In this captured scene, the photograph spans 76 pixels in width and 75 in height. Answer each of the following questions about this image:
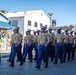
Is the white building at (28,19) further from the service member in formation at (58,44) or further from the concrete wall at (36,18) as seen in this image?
the service member in formation at (58,44)

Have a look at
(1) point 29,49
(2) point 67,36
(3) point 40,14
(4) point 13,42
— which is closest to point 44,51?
(4) point 13,42

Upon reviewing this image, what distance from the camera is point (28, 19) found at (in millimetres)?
48906

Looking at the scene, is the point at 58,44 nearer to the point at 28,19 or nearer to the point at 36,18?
the point at 28,19

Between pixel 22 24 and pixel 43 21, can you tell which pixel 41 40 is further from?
pixel 43 21

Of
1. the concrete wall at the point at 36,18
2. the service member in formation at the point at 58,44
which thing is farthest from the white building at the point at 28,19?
the service member in formation at the point at 58,44

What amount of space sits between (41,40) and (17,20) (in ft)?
118

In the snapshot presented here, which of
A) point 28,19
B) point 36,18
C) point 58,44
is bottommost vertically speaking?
point 58,44

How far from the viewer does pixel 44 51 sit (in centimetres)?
1221

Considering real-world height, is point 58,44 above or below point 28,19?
below

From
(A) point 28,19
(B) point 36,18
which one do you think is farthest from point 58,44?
(B) point 36,18

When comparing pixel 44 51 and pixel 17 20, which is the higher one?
pixel 17 20

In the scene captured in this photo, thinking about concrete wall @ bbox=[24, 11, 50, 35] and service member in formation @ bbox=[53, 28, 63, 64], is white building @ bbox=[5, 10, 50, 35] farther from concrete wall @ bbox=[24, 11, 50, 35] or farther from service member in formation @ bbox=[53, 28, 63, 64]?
service member in formation @ bbox=[53, 28, 63, 64]

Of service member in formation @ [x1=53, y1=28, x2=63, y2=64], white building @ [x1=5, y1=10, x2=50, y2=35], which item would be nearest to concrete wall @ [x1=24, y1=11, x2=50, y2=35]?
white building @ [x1=5, y1=10, x2=50, y2=35]

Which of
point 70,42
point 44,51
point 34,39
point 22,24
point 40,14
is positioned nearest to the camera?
point 44,51
